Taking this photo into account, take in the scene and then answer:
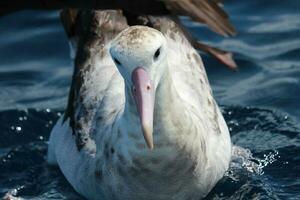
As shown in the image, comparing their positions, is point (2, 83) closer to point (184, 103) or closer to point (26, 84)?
point (26, 84)

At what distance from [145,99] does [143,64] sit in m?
0.21

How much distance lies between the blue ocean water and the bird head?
4.89 ft

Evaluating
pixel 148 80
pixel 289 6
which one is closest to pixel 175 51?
pixel 148 80

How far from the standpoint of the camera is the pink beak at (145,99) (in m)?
5.91

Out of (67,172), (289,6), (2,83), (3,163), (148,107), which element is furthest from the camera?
(289,6)

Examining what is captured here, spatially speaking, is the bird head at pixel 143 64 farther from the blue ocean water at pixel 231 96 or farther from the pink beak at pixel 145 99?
the blue ocean water at pixel 231 96

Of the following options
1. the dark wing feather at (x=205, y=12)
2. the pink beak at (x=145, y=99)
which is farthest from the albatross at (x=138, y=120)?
the dark wing feather at (x=205, y=12)

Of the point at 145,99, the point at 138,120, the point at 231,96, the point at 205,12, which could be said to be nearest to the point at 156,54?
the point at 145,99

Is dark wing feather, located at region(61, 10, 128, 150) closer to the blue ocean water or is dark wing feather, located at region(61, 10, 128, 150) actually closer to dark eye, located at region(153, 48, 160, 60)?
the blue ocean water

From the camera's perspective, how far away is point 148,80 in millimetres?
6016

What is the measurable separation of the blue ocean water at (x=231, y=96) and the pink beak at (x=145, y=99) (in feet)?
5.03

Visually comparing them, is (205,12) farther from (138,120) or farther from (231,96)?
(231,96)

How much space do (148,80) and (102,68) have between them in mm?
1853

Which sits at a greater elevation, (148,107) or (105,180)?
(148,107)
